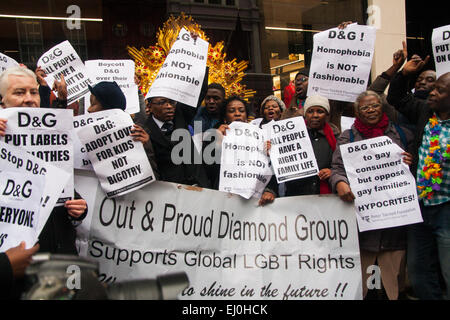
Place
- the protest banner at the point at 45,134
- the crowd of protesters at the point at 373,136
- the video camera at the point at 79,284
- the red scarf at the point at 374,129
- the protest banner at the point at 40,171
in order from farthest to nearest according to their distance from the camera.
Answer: the red scarf at the point at 374,129
the crowd of protesters at the point at 373,136
the protest banner at the point at 45,134
the protest banner at the point at 40,171
the video camera at the point at 79,284

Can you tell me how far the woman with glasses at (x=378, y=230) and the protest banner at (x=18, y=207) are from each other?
2320 millimetres

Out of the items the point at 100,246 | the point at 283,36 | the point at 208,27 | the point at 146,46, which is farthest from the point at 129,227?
the point at 283,36

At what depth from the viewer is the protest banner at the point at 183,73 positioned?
165 inches

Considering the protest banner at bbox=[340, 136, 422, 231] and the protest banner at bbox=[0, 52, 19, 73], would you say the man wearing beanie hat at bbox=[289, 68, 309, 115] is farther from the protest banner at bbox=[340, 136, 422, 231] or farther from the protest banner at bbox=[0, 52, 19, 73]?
the protest banner at bbox=[0, 52, 19, 73]

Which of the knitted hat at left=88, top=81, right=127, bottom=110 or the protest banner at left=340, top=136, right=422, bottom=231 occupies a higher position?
the knitted hat at left=88, top=81, right=127, bottom=110

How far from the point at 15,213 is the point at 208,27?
245 inches

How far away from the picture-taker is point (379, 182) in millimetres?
3945

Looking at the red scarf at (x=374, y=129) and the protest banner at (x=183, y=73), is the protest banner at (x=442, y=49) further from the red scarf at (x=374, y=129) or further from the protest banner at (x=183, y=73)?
the protest banner at (x=183, y=73)

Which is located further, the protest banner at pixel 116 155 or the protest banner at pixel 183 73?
the protest banner at pixel 183 73

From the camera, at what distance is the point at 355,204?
396 centimetres

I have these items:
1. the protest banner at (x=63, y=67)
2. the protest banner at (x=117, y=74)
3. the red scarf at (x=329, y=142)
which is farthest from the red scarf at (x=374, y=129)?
the protest banner at (x=63, y=67)

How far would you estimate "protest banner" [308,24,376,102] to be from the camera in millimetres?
4652

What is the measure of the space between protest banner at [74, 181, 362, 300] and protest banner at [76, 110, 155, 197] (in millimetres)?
124

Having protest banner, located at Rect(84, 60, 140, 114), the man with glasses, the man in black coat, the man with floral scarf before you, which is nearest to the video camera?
the man in black coat
